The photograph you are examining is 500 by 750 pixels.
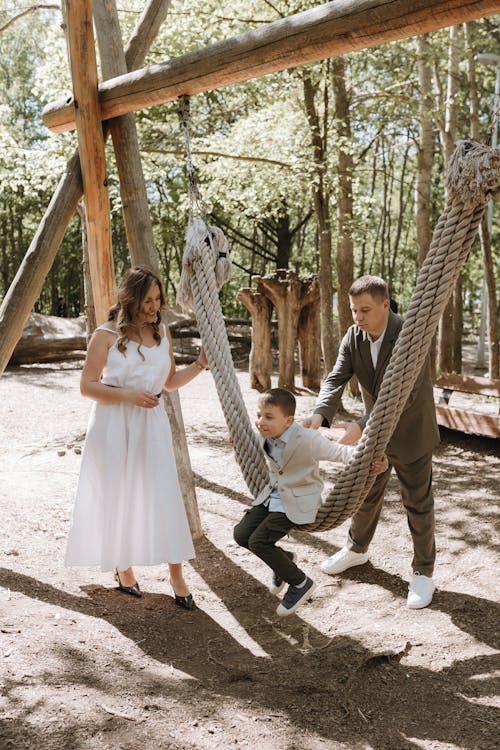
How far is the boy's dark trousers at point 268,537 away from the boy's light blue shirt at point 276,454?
27 millimetres

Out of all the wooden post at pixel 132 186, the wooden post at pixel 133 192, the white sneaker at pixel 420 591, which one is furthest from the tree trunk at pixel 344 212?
the white sneaker at pixel 420 591

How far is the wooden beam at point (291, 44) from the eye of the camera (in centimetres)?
274

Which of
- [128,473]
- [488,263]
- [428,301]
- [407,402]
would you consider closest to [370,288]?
[428,301]

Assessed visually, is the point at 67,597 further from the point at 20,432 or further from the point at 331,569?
the point at 20,432

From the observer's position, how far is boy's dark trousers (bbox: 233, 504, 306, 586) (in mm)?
2875

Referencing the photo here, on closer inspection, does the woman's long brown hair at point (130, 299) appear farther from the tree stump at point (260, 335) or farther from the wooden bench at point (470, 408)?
the tree stump at point (260, 335)

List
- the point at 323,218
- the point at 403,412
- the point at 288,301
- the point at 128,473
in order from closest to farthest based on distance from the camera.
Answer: the point at 128,473 → the point at 403,412 → the point at 323,218 → the point at 288,301

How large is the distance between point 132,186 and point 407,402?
2.00 meters

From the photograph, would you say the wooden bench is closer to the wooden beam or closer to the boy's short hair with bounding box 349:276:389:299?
the boy's short hair with bounding box 349:276:389:299

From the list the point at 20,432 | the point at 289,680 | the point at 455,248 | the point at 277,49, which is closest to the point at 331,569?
the point at 289,680

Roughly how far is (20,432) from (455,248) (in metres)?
5.71

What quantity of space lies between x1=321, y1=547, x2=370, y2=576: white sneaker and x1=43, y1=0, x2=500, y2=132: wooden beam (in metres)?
2.40

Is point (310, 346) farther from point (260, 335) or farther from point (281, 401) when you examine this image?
point (281, 401)

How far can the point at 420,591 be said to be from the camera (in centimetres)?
342
